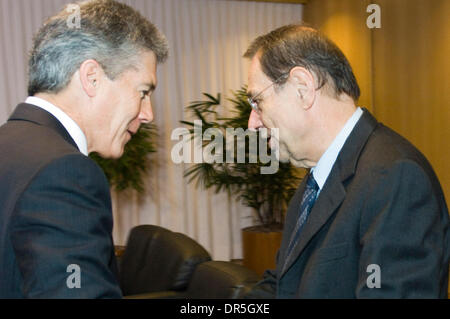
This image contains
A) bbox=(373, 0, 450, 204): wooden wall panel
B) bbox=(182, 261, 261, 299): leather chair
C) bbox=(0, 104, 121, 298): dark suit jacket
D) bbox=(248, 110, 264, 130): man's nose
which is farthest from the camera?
bbox=(373, 0, 450, 204): wooden wall panel

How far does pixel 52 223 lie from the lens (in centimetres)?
93

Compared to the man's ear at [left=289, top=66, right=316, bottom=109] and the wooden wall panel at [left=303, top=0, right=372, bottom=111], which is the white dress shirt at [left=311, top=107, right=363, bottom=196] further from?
the wooden wall panel at [left=303, top=0, right=372, bottom=111]

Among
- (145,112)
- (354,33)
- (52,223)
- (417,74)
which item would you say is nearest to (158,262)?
(145,112)

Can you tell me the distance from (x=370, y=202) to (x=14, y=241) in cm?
82

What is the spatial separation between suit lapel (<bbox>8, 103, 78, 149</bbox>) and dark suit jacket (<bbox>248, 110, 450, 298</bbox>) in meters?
0.70

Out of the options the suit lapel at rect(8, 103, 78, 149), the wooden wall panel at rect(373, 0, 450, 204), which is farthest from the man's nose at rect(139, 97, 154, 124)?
the wooden wall panel at rect(373, 0, 450, 204)

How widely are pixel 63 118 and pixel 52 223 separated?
1.17ft

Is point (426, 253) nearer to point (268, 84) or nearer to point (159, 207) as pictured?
point (268, 84)

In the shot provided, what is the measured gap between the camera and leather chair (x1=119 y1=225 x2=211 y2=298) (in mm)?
2832

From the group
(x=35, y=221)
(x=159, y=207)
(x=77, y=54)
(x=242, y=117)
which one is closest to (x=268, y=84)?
(x=77, y=54)

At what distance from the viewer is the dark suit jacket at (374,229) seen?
1.17 m

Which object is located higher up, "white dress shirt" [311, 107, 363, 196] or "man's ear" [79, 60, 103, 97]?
"man's ear" [79, 60, 103, 97]

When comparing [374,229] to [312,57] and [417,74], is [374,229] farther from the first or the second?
[417,74]

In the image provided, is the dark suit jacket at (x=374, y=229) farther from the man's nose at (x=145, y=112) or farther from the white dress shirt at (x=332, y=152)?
the man's nose at (x=145, y=112)
